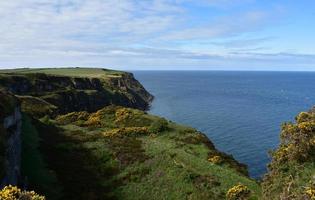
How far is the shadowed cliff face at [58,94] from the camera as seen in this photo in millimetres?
92438

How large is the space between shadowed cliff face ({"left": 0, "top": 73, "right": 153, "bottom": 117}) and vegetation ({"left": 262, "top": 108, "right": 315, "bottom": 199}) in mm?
60565

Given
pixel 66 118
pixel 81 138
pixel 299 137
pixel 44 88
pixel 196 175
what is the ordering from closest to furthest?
pixel 299 137 < pixel 196 175 < pixel 81 138 < pixel 66 118 < pixel 44 88

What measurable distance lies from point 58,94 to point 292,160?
319 feet

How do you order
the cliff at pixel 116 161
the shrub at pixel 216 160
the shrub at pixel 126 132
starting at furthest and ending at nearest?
the shrub at pixel 126 132
the shrub at pixel 216 160
the cliff at pixel 116 161

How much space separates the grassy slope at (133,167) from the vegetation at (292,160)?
3970 mm

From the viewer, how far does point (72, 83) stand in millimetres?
142625

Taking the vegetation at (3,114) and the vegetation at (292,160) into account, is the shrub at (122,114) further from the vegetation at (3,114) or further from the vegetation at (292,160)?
the vegetation at (292,160)

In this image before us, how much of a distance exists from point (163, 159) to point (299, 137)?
16616 millimetres

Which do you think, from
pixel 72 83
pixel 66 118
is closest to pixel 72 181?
pixel 66 118

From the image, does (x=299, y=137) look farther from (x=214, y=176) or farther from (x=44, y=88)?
(x=44, y=88)

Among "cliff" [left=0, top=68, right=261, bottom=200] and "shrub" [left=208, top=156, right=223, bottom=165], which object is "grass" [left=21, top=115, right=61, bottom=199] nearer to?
"cliff" [left=0, top=68, right=261, bottom=200]

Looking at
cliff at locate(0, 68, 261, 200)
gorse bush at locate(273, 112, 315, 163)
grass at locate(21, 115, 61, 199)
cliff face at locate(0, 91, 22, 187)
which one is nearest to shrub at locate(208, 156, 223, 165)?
cliff at locate(0, 68, 261, 200)

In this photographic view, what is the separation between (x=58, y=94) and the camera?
385ft

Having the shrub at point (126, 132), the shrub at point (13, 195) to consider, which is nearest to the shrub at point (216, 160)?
the shrub at point (126, 132)
